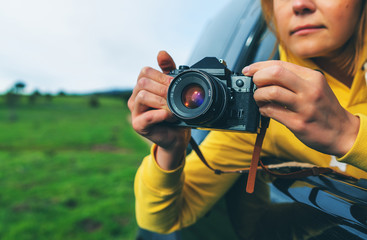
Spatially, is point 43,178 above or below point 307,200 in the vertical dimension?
below

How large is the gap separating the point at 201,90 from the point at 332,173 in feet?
1.65

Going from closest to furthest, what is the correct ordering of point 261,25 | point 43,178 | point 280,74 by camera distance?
1. point 280,74
2. point 261,25
3. point 43,178

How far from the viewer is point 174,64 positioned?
124 cm

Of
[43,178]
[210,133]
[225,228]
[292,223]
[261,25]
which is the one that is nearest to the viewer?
[292,223]

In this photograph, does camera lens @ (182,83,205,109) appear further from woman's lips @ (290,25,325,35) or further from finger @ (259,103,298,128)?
woman's lips @ (290,25,325,35)

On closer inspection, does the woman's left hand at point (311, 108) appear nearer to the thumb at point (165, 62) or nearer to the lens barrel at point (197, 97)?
the lens barrel at point (197, 97)

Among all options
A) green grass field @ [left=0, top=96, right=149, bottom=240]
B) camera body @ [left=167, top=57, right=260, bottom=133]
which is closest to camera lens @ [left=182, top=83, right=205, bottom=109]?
camera body @ [left=167, top=57, right=260, bottom=133]

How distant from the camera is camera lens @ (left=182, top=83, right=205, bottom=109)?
107 cm

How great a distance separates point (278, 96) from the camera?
0.86 m

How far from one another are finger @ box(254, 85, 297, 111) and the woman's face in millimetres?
434

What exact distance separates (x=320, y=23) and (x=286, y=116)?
50cm

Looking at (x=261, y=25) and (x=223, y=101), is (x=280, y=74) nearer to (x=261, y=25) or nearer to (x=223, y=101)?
(x=223, y=101)

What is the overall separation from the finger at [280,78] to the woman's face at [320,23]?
1.38 feet

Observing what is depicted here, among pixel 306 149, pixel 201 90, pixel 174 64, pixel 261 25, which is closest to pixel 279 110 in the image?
pixel 201 90
